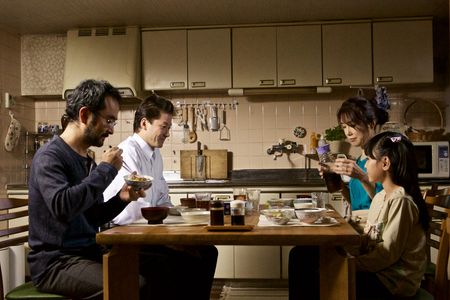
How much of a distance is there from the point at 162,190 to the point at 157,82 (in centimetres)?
183

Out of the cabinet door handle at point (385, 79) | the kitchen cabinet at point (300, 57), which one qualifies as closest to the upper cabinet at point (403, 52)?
Result: the cabinet door handle at point (385, 79)

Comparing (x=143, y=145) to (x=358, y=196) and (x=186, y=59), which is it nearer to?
(x=358, y=196)

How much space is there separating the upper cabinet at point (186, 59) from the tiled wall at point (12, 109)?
1.27m

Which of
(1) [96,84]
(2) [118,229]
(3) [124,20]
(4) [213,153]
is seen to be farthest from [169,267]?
(3) [124,20]

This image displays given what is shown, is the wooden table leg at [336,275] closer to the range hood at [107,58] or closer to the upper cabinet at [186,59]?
the upper cabinet at [186,59]

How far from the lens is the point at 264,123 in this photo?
4.78 metres

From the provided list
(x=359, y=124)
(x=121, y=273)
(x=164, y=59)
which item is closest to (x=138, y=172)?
(x=121, y=273)

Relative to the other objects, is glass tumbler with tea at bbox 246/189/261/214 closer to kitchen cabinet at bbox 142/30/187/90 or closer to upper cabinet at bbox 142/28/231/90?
upper cabinet at bbox 142/28/231/90

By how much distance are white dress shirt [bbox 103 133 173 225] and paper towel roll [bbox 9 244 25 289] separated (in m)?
1.18

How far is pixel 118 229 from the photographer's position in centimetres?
176

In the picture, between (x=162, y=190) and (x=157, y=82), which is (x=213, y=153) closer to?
(x=157, y=82)

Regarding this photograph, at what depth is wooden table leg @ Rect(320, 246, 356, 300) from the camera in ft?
5.30

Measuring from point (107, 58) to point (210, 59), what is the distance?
3.13ft

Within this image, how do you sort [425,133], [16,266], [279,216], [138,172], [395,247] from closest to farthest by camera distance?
1. [395,247]
2. [279,216]
3. [138,172]
4. [16,266]
5. [425,133]
